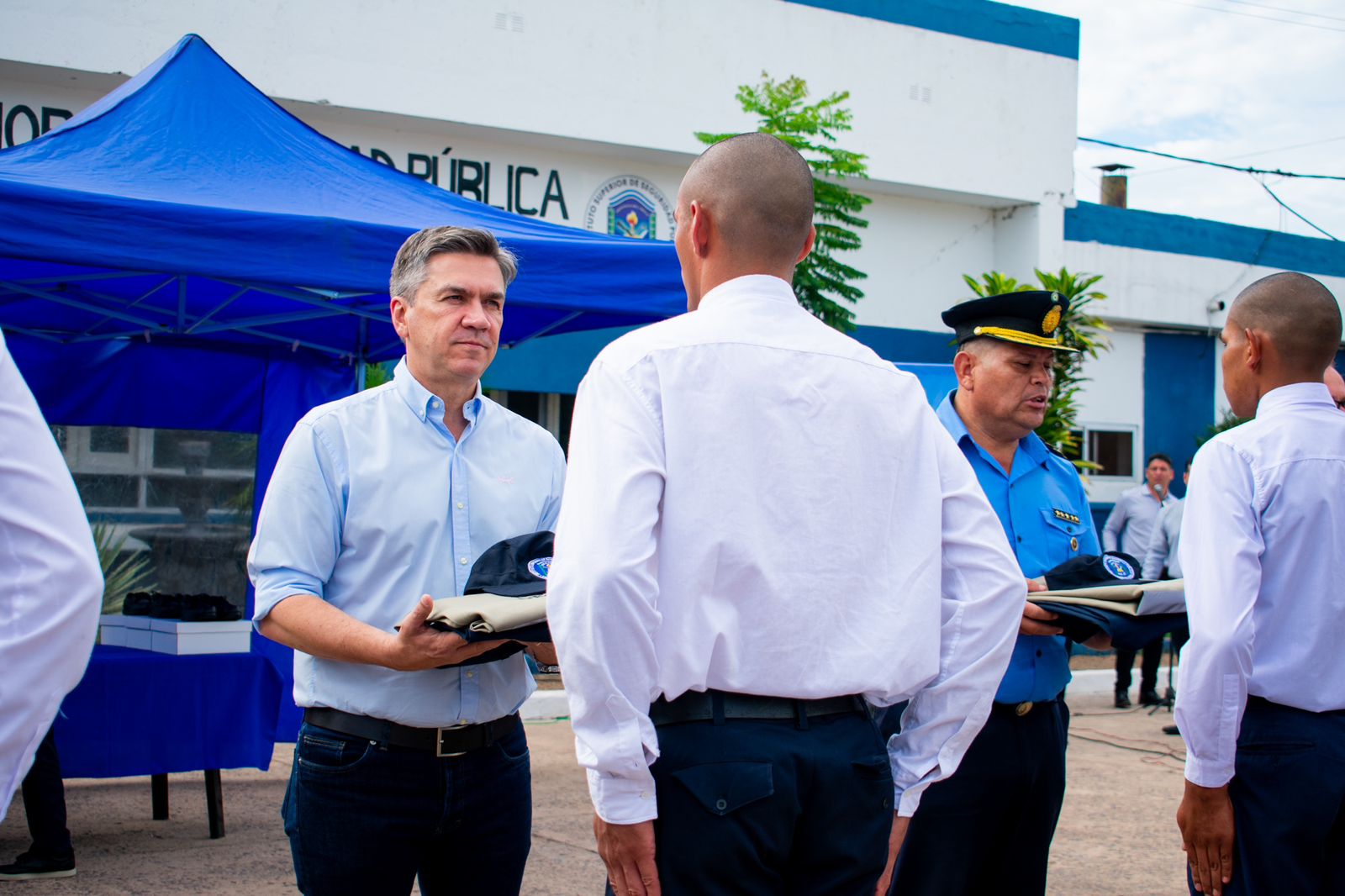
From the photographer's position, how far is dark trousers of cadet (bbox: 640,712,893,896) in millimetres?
1900

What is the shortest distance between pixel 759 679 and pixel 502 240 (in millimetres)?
3370

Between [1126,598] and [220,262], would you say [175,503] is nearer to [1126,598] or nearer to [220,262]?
[220,262]

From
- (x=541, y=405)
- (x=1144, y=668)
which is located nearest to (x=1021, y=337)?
(x=1144, y=668)

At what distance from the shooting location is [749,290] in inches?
83.1

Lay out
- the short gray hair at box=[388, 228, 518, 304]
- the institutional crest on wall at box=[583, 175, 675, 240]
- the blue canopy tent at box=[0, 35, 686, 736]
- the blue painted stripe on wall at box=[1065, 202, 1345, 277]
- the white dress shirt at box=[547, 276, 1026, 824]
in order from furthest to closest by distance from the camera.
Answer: the blue painted stripe on wall at box=[1065, 202, 1345, 277]
the institutional crest on wall at box=[583, 175, 675, 240]
the blue canopy tent at box=[0, 35, 686, 736]
the short gray hair at box=[388, 228, 518, 304]
the white dress shirt at box=[547, 276, 1026, 824]

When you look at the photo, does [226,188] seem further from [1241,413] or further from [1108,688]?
[1108,688]

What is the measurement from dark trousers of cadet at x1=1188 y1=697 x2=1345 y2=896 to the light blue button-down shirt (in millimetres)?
1680

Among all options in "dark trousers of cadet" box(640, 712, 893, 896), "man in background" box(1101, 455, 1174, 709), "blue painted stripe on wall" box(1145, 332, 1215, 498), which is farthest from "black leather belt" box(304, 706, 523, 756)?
"blue painted stripe on wall" box(1145, 332, 1215, 498)

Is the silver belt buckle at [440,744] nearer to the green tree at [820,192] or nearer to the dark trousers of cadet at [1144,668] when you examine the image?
the green tree at [820,192]

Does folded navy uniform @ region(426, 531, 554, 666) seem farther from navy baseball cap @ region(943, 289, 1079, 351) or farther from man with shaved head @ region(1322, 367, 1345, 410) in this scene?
man with shaved head @ region(1322, 367, 1345, 410)

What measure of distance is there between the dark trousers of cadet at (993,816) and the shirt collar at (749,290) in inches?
61.4

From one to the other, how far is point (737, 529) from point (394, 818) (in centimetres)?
111

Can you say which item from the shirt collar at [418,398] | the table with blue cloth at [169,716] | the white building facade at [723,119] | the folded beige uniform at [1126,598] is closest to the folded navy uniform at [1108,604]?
the folded beige uniform at [1126,598]

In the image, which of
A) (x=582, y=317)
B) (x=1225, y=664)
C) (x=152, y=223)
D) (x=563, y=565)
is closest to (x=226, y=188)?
(x=152, y=223)
